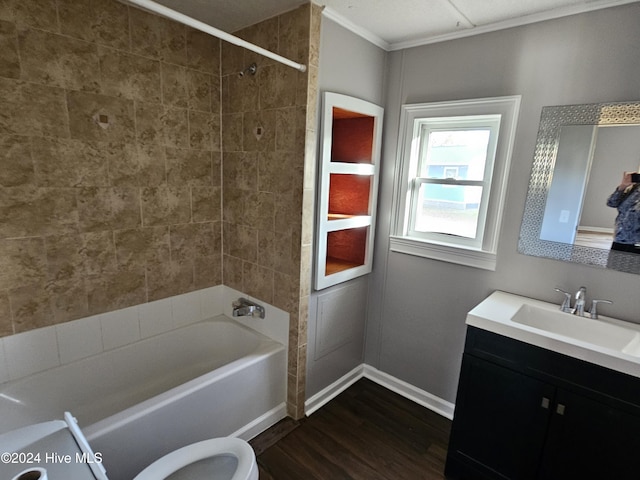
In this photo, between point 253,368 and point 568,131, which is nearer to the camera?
point 568,131

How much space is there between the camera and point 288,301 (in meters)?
2.04

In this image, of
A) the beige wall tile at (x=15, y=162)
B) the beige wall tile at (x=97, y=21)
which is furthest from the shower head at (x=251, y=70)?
the beige wall tile at (x=15, y=162)

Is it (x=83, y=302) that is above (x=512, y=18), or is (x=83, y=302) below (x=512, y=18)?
below

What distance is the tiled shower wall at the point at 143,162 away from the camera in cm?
159

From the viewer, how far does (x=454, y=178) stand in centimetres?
212

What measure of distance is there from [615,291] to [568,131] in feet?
2.68

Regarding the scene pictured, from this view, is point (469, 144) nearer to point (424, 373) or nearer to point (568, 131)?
point (568, 131)

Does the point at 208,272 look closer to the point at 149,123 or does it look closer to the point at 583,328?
the point at 149,123

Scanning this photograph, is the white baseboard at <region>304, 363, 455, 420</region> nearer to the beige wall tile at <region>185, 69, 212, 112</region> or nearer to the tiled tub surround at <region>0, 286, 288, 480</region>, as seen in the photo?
the tiled tub surround at <region>0, 286, 288, 480</region>

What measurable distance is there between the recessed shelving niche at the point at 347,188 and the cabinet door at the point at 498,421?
0.97 meters

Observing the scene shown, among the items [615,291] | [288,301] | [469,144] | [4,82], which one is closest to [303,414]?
[288,301]

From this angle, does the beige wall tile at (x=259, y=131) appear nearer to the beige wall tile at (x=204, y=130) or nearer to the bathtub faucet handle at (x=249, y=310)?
the beige wall tile at (x=204, y=130)

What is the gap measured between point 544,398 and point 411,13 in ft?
6.44

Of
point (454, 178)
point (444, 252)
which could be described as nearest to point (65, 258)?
point (444, 252)
